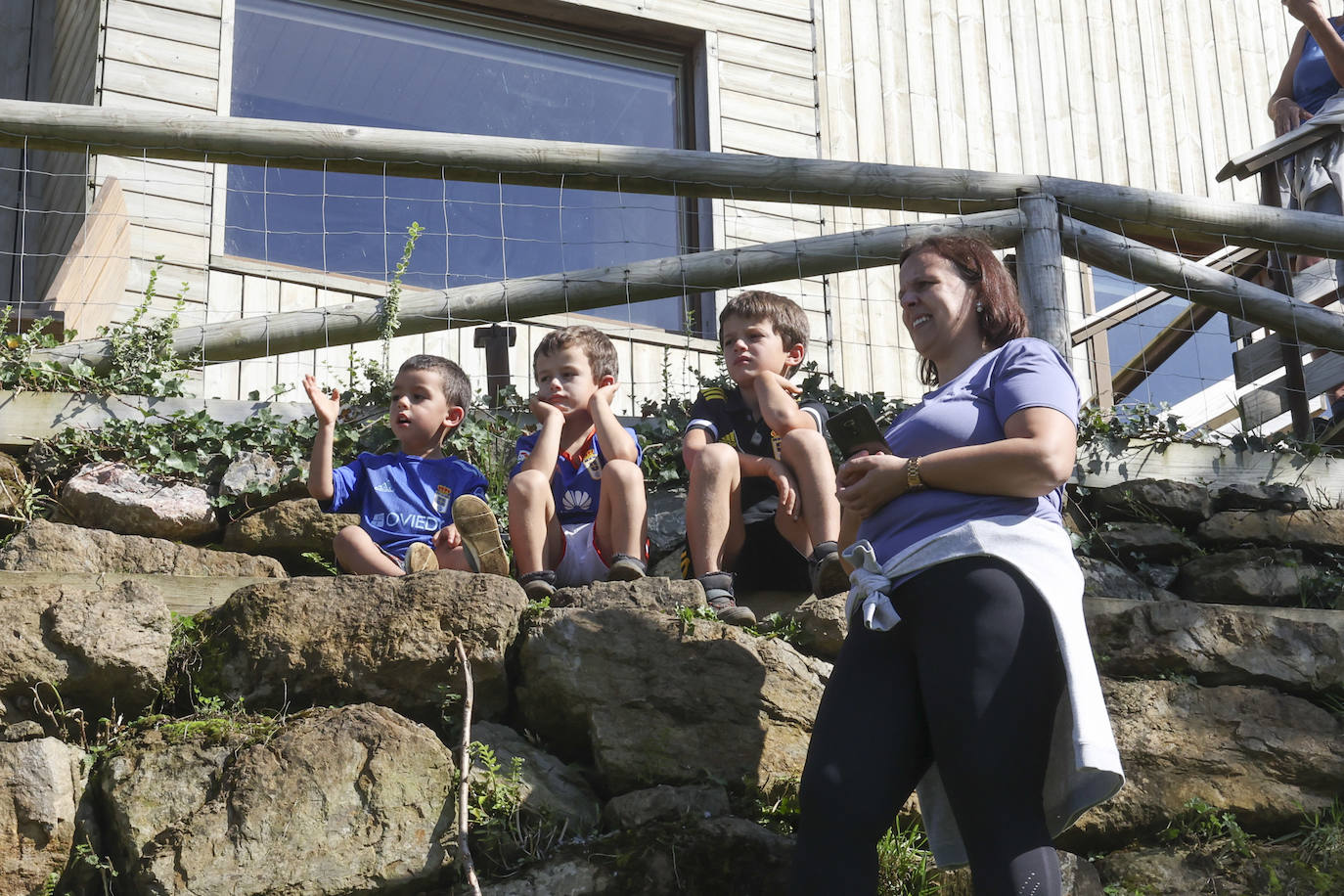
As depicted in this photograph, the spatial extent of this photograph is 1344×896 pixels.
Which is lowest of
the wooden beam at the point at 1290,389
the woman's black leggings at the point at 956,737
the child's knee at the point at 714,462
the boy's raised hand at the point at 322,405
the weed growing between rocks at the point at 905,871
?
the weed growing between rocks at the point at 905,871

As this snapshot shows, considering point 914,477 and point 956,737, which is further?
point 914,477

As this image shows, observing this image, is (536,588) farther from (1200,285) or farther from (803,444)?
(1200,285)

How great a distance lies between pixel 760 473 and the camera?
3.86 metres

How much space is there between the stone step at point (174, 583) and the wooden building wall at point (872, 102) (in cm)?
322

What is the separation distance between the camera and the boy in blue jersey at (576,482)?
367 cm

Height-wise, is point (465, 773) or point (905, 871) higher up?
point (465, 773)

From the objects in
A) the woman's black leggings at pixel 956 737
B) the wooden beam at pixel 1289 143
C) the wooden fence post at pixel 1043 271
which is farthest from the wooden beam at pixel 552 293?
the woman's black leggings at pixel 956 737

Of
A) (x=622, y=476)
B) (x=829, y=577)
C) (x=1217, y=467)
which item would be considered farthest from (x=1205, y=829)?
(x=1217, y=467)

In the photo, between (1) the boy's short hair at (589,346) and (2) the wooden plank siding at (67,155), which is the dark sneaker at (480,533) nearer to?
(1) the boy's short hair at (589,346)

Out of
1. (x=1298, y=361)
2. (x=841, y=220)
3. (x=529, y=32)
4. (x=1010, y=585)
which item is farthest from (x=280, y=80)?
(x=1010, y=585)

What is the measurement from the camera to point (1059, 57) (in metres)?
9.16

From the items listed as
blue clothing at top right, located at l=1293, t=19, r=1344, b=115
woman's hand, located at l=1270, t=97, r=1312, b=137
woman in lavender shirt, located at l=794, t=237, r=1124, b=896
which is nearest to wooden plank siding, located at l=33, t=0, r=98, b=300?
woman in lavender shirt, located at l=794, t=237, r=1124, b=896

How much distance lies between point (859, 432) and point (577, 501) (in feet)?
5.13

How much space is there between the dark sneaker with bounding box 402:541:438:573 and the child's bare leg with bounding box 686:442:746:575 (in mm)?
722
